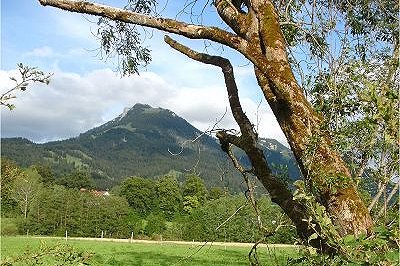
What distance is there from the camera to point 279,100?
4559mm

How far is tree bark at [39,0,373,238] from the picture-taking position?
13.5ft

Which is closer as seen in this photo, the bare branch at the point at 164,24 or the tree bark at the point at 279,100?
the tree bark at the point at 279,100

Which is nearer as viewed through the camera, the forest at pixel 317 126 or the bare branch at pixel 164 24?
the forest at pixel 317 126

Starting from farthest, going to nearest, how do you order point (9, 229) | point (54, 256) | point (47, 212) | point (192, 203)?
point (192, 203), point (47, 212), point (9, 229), point (54, 256)

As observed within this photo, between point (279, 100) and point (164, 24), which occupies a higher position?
point (164, 24)

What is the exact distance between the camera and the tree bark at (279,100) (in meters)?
4.10

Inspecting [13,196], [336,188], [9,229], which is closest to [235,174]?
[336,188]

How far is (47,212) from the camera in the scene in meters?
88.9

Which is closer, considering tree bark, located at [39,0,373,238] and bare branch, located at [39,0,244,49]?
tree bark, located at [39,0,373,238]

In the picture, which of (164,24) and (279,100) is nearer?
(279,100)

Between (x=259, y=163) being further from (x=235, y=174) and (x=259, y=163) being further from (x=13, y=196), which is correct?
(x=13, y=196)

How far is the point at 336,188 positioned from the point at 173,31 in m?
2.33

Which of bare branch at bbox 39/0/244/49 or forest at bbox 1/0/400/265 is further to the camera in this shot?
bare branch at bbox 39/0/244/49

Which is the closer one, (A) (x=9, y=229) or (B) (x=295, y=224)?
(B) (x=295, y=224)
